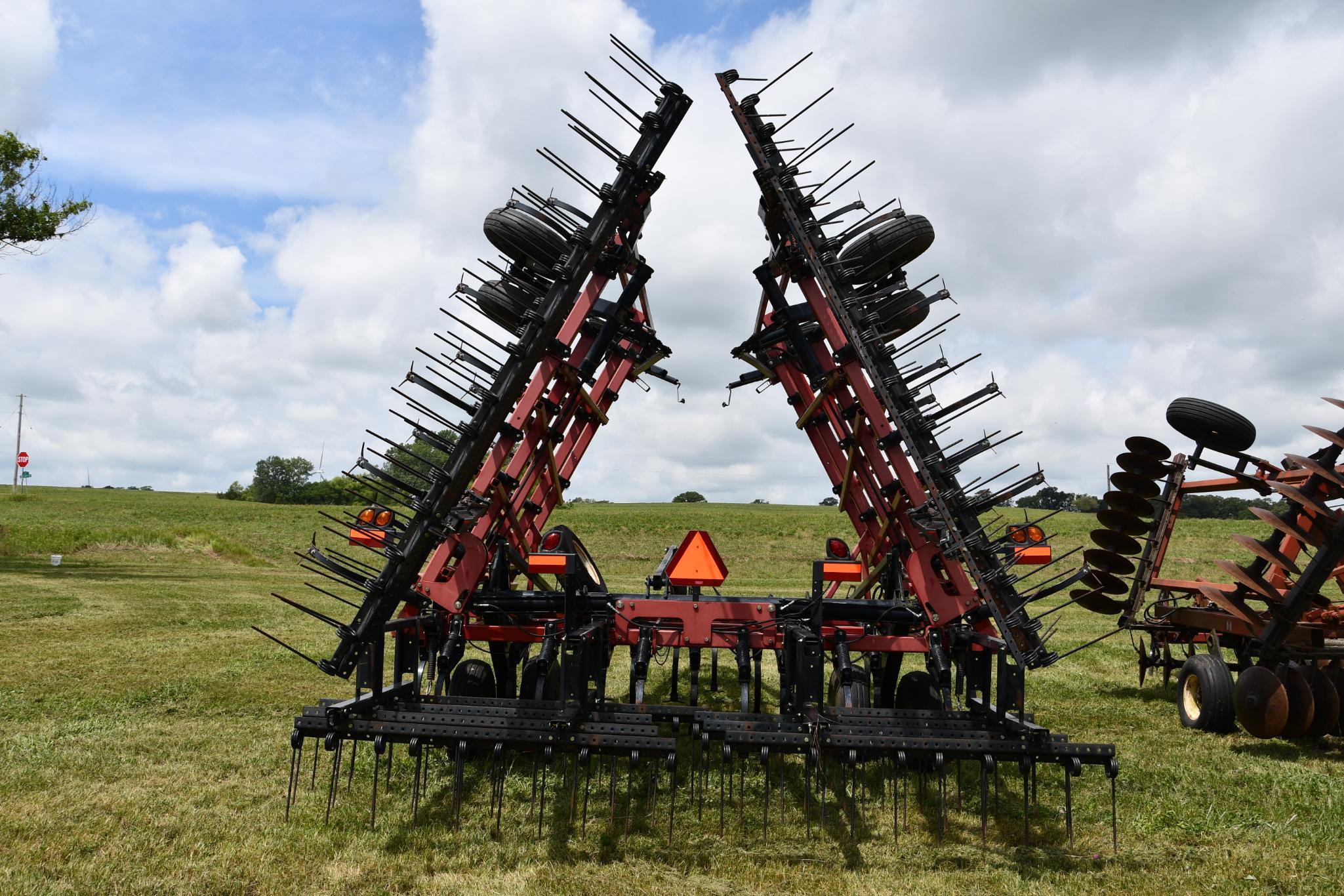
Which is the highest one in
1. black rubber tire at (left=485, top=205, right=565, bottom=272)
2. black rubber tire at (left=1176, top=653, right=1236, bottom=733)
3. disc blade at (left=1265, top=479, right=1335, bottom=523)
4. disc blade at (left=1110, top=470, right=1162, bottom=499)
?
black rubber tire at (left=485, top=205, right=565, bottom=272)

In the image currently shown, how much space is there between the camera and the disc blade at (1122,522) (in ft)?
30.7

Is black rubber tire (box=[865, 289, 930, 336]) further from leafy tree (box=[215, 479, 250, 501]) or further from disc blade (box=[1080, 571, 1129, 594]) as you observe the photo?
leafy tree (box=[215, 479, 250, 501])

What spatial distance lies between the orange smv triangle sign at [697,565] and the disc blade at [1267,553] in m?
4.66

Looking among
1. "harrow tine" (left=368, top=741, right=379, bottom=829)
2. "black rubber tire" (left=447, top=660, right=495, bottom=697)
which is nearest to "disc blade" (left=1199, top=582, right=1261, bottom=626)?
"black rubber tire" (left=447, top=660, right=495, bottom=697)

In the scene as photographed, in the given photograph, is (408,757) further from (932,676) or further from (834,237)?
(834,237)

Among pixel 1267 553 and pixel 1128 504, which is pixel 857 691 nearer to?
pixel 1267 553

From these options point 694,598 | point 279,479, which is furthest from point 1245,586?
point 279,479

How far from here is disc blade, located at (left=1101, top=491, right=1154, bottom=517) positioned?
30.8 ft

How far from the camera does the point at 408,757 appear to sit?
7.18 metres

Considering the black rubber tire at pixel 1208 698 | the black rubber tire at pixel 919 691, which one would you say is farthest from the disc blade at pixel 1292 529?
the black rubber tire at pixel 919 691

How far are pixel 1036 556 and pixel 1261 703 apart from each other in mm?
2530

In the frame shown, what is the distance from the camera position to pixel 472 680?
748 centimetres

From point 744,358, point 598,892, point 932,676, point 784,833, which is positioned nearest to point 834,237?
point 744,358

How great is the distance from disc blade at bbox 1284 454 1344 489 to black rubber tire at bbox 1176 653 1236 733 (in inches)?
92.0
